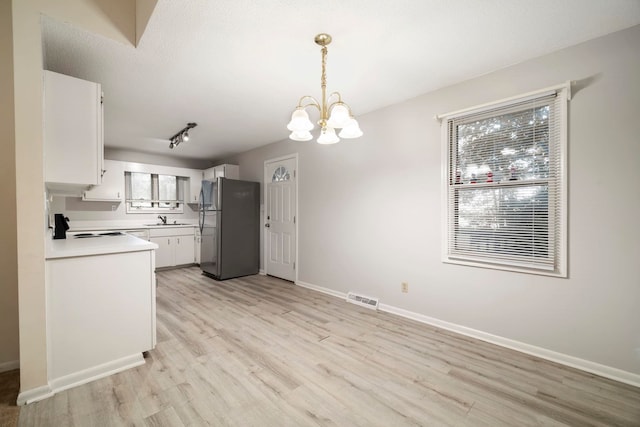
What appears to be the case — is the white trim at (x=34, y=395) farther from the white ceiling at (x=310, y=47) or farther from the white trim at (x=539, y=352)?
the white trim at (x=539, y=352)

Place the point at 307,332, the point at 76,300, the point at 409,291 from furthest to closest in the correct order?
the point at 409,291, the point at 307,332, the point at 76,300

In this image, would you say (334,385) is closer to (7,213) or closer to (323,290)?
(323,290)

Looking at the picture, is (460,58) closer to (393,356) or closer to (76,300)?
(393,356)

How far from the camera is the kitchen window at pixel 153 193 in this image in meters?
5.48

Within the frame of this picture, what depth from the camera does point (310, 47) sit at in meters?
2.04

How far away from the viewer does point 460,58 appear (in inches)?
86.7

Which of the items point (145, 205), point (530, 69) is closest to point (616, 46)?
point (530, 69)

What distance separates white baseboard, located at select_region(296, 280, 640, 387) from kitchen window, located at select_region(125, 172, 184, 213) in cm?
520

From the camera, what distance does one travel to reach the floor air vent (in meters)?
3.25

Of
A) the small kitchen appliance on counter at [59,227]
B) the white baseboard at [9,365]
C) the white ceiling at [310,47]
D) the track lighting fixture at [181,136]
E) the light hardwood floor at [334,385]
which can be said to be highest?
the white ceiling at [310,47]

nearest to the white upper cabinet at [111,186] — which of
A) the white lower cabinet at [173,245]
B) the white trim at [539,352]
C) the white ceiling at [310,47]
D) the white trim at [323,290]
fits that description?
the white lower cabinet at [173,245]

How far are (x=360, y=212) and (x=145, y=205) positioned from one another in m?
4.85

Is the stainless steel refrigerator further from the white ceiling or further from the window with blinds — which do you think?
the window with blinds

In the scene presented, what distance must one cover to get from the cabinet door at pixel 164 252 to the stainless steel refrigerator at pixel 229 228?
73 centimetres
